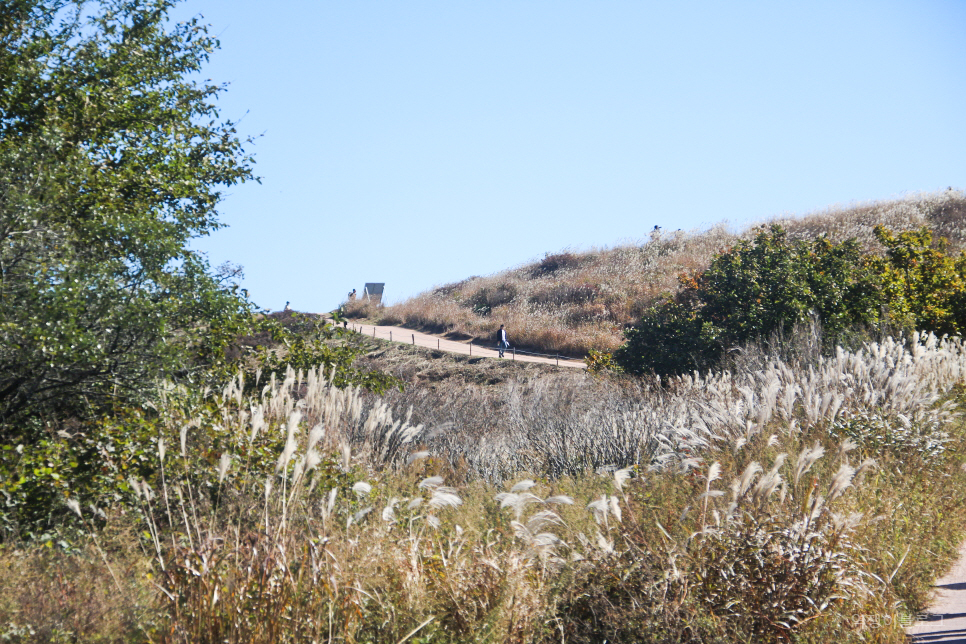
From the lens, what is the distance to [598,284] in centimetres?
4147

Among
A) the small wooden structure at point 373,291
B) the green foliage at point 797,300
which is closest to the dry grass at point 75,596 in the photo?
the green foliage at point 797,300

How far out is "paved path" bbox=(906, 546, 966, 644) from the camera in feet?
15.4

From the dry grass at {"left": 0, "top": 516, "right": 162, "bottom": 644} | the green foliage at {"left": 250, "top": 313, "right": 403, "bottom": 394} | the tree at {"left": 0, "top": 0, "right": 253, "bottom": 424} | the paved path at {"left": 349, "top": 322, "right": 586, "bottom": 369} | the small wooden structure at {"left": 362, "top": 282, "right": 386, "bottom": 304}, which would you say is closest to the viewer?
the dry grass at {"left": 0, "top": 516, "right": 162, "bottom": 644}

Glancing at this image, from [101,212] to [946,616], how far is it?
9133 mm

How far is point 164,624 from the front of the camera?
150 inches

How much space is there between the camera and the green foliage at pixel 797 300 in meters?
18.5

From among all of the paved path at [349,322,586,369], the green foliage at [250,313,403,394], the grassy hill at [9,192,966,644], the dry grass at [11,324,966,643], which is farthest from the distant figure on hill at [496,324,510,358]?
the dry grass at [11,324,966,643]

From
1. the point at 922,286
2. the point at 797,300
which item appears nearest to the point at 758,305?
the point at 797,300

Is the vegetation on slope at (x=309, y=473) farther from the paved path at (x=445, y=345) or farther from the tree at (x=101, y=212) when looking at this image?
the paved path at (x=445, y=345)

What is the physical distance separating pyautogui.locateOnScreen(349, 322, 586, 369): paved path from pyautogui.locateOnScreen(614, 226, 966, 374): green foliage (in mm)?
8256

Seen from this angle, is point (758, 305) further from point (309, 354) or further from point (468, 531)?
point (468, 531)

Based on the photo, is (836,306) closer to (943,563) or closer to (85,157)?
(943,563)

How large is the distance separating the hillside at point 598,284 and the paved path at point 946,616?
84.8 ft

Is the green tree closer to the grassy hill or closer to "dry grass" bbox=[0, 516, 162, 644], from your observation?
the grassy hill
